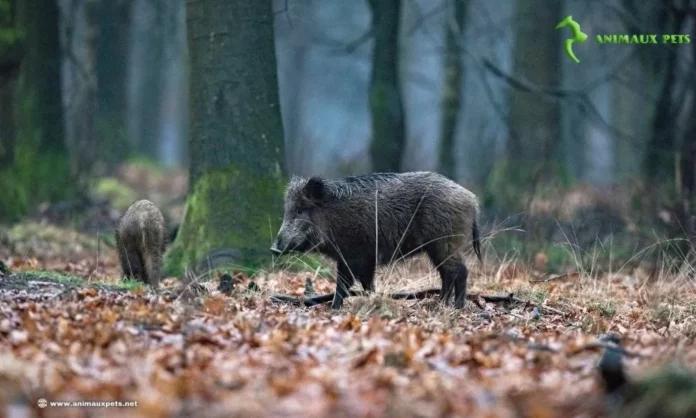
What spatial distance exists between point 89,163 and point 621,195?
30.4ft

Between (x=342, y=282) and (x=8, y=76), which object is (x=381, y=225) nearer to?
(x=342, y=282)

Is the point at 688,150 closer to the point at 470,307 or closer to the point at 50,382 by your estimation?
the point at 470,307

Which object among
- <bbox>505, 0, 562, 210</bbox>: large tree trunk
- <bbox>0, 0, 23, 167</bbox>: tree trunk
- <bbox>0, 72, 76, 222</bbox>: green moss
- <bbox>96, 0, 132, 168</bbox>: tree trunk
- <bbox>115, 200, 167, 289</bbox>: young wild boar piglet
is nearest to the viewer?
<bbox>115, 200, 167, 289</bbox>: young wild boar piglet

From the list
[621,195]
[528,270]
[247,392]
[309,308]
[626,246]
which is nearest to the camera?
[247,392]

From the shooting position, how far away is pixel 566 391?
5598mm

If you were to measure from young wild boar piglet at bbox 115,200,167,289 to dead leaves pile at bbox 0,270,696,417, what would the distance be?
108cm

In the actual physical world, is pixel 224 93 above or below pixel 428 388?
above

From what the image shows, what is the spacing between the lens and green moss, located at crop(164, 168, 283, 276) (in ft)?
36.3

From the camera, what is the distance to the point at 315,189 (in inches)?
379

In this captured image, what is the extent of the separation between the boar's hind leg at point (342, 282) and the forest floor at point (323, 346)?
14 centimetres

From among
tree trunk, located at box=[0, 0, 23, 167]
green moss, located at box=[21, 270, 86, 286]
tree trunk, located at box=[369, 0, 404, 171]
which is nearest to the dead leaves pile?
green moss, located at box=[21, 270, 86, 286]

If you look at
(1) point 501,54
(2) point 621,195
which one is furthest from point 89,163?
(1) point 501,54

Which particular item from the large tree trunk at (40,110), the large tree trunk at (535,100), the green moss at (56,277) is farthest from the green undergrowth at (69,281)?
the large tree trunk at (535,100)

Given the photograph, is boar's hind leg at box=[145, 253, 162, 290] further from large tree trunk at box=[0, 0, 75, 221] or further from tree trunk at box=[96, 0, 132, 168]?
tree trunk at box=[96, 0, 132, 168]
